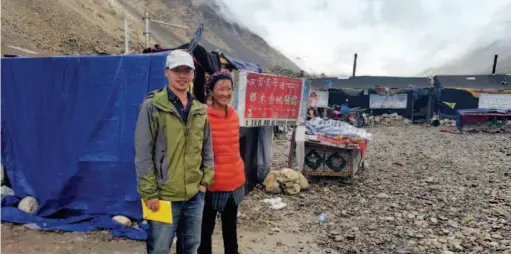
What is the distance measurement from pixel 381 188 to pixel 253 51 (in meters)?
56.0

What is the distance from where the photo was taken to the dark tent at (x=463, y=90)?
2033 centimetres

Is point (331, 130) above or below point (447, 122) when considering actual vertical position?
below

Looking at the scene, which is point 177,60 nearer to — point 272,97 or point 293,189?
point 272,97

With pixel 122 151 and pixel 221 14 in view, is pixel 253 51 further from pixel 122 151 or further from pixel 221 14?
pixel 122 151

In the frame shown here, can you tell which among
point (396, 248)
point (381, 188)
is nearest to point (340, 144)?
point (381, 188)

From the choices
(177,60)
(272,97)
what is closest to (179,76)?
(177,60)

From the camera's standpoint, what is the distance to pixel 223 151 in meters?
2.92

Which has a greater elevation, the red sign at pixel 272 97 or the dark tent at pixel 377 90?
the dark tent at pixel 377 90

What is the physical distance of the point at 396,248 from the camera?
4008mm

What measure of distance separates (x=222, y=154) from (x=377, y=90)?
810 inches

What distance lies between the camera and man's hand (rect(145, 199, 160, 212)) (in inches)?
89.4

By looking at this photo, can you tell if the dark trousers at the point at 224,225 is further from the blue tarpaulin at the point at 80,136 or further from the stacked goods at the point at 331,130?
the stacked goods at the point at 331,130

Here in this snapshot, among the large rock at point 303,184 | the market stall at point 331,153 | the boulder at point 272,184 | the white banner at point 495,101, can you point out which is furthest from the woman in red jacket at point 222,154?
the white banner at point 495,101

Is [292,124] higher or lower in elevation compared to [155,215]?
higher
